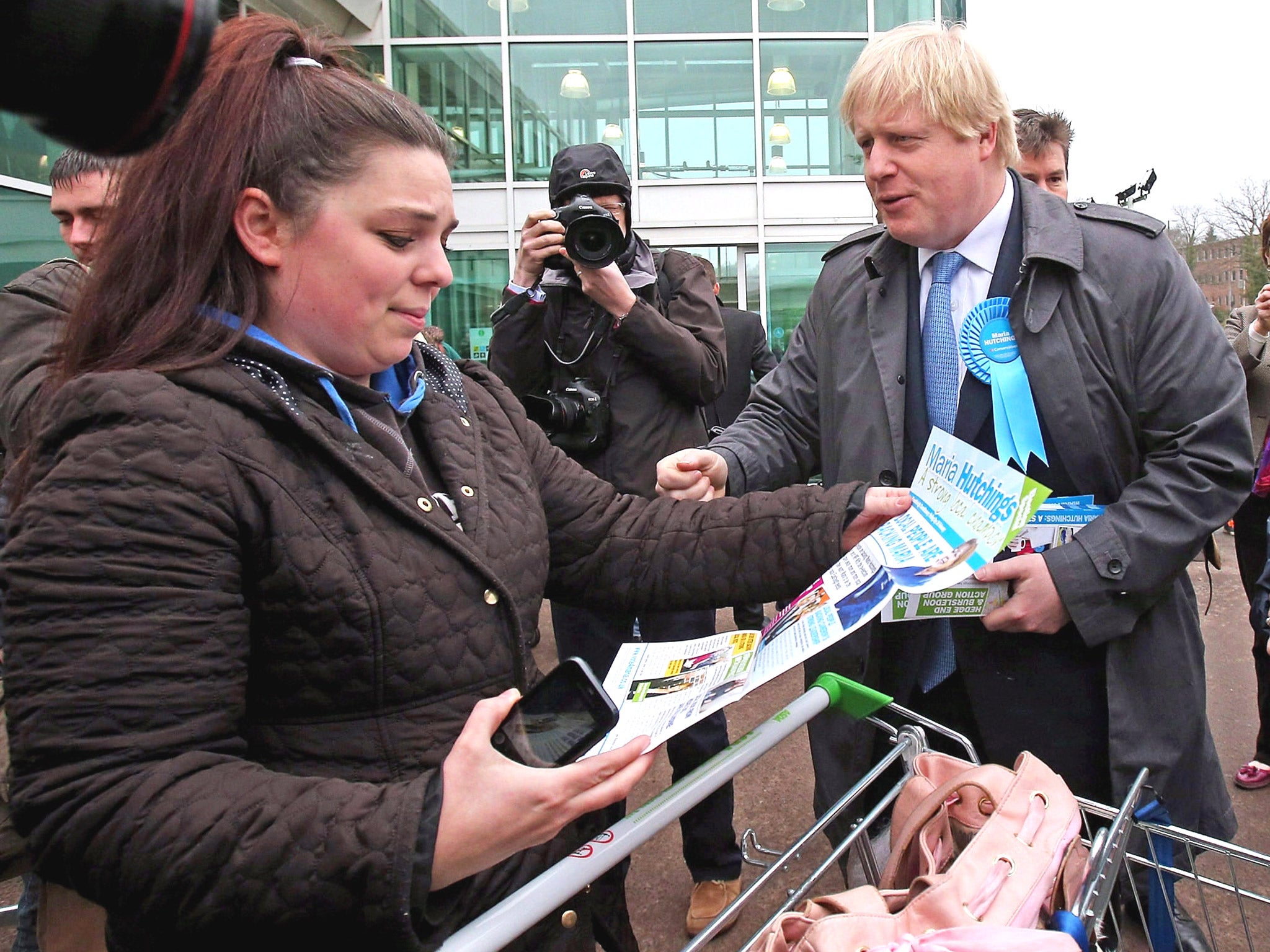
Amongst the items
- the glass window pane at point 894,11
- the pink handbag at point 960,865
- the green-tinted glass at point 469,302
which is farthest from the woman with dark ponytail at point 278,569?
the glass window pane at point 894,11

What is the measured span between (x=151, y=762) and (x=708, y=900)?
2.17m

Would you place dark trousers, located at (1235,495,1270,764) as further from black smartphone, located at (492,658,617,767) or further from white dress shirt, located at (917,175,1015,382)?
black smartphone, located at (492,658,617,767)

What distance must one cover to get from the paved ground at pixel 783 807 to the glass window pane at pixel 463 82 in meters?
7.90

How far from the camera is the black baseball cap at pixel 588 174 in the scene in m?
2.87

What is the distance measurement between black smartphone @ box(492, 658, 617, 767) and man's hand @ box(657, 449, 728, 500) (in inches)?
36.3

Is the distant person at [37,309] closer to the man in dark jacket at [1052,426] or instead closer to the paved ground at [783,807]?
the man in dark jacket at [1052,426]

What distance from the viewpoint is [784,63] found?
11312mm

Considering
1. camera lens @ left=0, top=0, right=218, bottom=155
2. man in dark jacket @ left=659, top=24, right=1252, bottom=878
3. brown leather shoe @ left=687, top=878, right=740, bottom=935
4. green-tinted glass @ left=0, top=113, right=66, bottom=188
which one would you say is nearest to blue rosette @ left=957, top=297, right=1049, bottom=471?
man in dark jacket @ left=659, top=24, right=1252, bottom=878

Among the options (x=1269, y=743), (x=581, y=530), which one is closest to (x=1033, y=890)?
(x=581, y=530)

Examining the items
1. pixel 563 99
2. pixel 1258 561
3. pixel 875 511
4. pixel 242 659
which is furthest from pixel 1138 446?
pixel 563 99

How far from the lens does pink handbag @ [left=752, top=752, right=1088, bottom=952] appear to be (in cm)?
113

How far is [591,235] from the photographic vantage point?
2.66 m

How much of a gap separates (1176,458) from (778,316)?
979cm

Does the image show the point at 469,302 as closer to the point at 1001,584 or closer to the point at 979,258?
the point at 979,258
